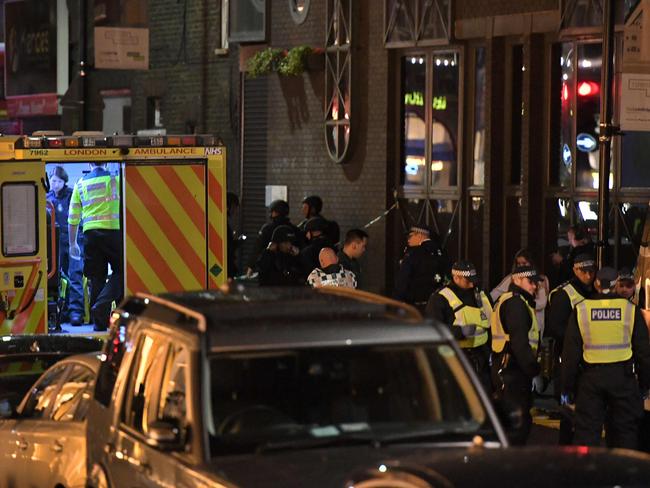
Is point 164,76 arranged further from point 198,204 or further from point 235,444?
point 235,444

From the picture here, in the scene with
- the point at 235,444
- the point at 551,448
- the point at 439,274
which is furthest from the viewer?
the point at 439,274

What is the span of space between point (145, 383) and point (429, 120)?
14.2 m

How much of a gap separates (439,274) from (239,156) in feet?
38.4

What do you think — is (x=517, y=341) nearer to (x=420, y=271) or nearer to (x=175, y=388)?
(x=420, y=271)

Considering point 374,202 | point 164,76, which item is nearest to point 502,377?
point 374,202

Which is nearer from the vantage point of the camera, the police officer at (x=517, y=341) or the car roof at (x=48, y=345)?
the car roof at (x=48, y=345)

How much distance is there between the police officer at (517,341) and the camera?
11.8m

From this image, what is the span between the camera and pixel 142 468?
270 inches

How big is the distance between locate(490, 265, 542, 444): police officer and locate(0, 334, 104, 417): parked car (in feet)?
10.1

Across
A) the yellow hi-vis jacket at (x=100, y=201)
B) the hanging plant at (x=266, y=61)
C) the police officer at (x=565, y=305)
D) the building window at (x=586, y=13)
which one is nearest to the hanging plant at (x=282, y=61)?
the hanging plant at (x=266, y=61)

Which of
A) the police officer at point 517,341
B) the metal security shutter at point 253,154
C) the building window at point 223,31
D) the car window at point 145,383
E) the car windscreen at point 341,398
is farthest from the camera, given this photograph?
the building window at point 223,31

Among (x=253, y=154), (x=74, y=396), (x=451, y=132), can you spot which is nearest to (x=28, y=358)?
(x=74, y=396)

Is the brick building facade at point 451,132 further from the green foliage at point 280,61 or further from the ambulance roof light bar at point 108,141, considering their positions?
the ambulance roof light bar at point 108,141

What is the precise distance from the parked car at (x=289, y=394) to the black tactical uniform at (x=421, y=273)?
24.7 ft
